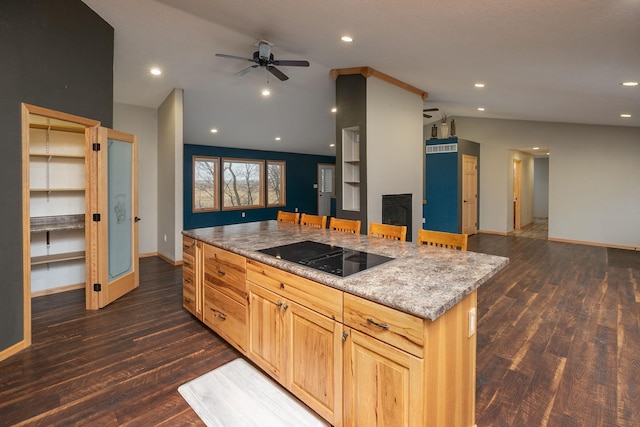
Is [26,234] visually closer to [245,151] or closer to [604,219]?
[245,151]

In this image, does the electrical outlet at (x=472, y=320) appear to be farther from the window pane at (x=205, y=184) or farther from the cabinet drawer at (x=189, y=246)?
the window pane at (x=205, y=184)

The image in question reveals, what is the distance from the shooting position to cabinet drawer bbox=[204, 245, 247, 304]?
2.23 metres

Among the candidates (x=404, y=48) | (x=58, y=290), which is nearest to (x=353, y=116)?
(x=404, y=48)

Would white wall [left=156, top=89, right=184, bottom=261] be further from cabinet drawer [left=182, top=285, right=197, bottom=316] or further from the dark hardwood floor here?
cabinet drawer [left=182, top=285, right=197, bottom=316]

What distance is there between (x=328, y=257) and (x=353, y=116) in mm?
3157

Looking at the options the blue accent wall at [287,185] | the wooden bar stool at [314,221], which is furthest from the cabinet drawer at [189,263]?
the blue accent wall at [287,185]

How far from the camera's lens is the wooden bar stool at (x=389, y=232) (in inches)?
101

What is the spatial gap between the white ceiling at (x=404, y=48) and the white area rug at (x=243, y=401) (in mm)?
2965

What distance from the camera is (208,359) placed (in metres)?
2.42

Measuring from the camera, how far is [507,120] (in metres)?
8.20

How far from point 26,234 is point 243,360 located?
7.05 ft

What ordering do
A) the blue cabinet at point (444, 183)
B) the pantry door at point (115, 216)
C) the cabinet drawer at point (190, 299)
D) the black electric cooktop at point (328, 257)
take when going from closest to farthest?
the black electric cooktop at point (328, 257), the cabinet drawer at point (190, 299), the pantry door at point (115, 216), the blue cabinet at point (444, 183)

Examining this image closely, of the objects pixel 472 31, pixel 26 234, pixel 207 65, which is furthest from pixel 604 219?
pixel 26 234

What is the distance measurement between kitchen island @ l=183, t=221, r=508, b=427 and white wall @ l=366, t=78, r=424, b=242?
2425 millimetres
